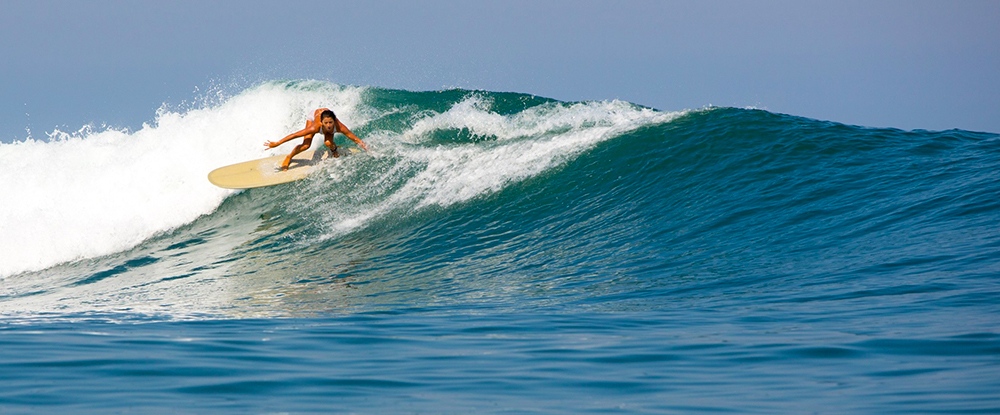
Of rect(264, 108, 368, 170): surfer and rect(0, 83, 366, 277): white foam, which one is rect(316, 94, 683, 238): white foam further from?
rect(0, 83, 366, 277): white foam

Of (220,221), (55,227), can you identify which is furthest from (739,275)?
(55,227)

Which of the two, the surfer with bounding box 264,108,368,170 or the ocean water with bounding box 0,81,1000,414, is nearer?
the ocean water with bounding box 0,81,1000,414

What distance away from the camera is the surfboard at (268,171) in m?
12.3

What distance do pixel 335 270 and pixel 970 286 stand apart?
5743mm

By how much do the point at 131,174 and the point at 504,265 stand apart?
855 centimetres

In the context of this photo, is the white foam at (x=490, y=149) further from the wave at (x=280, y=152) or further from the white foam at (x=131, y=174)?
the white foam at (x=131, y=174)

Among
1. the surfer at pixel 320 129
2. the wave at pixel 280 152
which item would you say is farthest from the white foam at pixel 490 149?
the surfer at pixel 320 129

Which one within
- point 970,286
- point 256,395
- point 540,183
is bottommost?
point 970,286

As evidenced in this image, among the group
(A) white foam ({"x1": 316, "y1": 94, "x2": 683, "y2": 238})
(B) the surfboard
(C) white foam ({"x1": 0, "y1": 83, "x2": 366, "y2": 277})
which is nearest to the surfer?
(B) the surfboard

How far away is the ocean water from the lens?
353cm

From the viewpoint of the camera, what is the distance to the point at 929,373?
3.53m

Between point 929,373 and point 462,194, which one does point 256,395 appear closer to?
point 929,373

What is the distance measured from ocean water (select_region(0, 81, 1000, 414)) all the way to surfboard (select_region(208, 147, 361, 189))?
231 millimetres

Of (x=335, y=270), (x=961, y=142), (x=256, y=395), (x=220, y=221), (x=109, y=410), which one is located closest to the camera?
(x=109, y=410)
